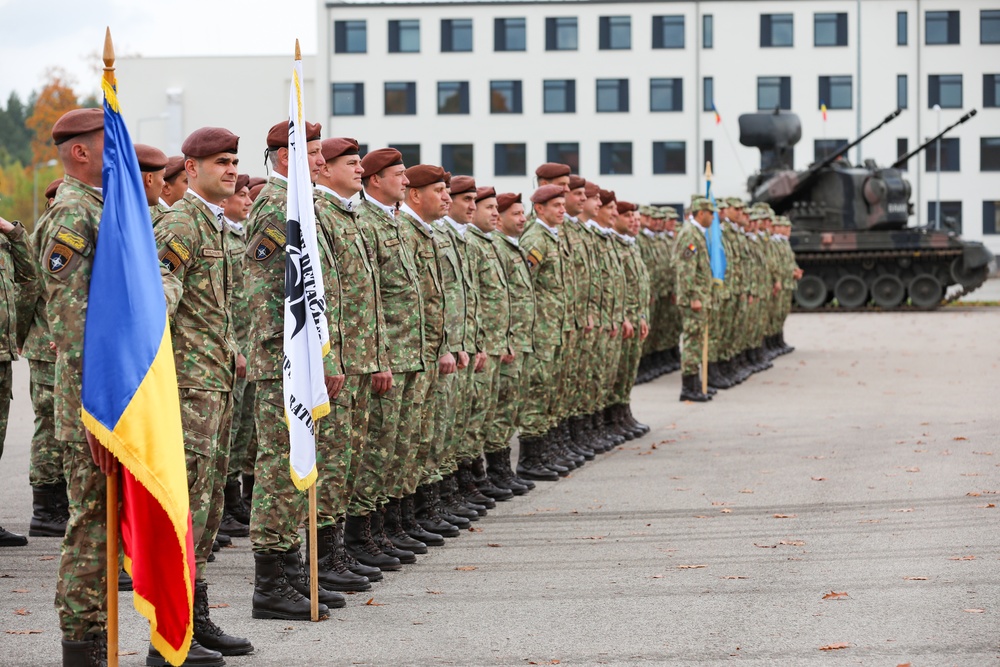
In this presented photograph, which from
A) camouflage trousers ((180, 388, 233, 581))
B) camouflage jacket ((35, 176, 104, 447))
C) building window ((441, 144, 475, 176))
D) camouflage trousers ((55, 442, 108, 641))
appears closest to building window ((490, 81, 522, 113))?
building window ((441, 144, 475, 176))

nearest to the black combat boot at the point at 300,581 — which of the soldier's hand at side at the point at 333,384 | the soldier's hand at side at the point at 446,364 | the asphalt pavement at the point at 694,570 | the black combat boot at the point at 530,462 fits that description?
the asphalt pavement at the point at 694,570

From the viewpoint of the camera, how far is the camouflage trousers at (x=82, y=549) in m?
5.47

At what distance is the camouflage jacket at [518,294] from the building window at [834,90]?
165ft

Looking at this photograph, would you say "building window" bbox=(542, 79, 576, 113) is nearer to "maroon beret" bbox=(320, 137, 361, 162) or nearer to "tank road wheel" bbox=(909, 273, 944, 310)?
"tank road wheel" bbox=(909, 273, 944, 310)

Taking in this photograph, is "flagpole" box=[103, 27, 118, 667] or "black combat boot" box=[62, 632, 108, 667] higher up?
"flagpole" box=[103, 27, 118, 667]

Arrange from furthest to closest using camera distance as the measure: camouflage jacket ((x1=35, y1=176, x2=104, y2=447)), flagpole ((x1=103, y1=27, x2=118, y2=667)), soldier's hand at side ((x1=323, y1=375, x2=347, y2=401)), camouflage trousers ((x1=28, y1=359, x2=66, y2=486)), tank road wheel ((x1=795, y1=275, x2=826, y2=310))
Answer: tank road wheel ((x1=795, y1=275, x2=826, y2=310)), camouflage trousers ((x1=28, y1=359, x2=66, y2=486)), soldier's hand at side ((x1=323, y1=375, x2=347, y2=401)), camouflage jacket ((x1=35, y1=176, x2=104, y2=447)), flagpole ((x1=103, y1=27, x2=118, y2=667))

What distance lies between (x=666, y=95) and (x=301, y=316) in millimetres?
54804

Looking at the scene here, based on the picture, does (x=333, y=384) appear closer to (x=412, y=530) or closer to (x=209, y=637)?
(x=209, y=637)

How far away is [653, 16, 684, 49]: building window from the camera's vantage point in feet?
197

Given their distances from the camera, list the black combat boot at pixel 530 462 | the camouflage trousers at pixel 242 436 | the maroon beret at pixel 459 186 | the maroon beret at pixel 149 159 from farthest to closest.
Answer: the black combat boot at pixel 530 462 → the maroon beret at pixel 459 186 → the camouflage trousers at pixel 242 436 → the maroon beret at pixel 149 159

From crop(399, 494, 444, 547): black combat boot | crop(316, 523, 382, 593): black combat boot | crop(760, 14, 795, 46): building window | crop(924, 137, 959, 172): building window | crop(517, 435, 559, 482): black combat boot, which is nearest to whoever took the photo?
crop(316, 523, 382, 593): black combat boot

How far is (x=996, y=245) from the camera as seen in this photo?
196 feet

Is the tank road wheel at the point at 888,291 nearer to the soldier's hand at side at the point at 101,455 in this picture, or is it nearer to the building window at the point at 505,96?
the building window at the point at 505,96

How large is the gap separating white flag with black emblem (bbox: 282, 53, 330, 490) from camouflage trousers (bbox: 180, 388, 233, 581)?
1.49ft
